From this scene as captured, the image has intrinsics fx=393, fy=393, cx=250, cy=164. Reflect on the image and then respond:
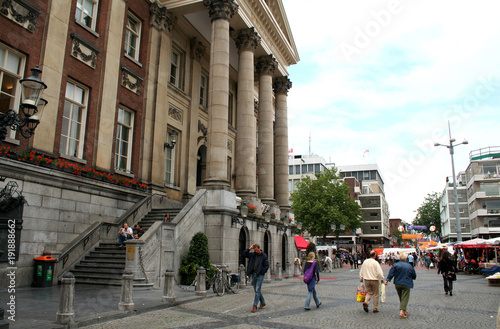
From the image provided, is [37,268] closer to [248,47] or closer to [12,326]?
[12,326]

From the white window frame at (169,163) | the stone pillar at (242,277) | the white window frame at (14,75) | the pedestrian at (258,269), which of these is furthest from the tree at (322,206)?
the white window frame at (14,75)

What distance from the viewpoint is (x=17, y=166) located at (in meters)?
13.2

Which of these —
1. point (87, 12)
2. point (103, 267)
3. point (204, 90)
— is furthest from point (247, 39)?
point (103, 267)

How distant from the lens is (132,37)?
2103 cm

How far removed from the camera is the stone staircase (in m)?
13.9

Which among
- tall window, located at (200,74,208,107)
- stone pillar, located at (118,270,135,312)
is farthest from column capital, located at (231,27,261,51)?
stone pillar, located at (118,270,135,312)

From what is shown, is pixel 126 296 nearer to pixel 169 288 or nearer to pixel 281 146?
pixel 169 288

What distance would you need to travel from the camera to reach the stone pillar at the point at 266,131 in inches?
1029

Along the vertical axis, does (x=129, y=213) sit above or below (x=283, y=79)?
below

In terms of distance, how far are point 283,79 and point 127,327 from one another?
25.3 metres

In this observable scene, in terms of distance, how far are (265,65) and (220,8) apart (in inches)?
283

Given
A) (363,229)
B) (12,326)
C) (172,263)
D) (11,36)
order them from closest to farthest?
(12,326), (11,36), (172,263), (363,229)

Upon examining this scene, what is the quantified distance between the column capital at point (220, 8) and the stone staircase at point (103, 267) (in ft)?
42.2

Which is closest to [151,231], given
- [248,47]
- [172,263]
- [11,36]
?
[172,263]
